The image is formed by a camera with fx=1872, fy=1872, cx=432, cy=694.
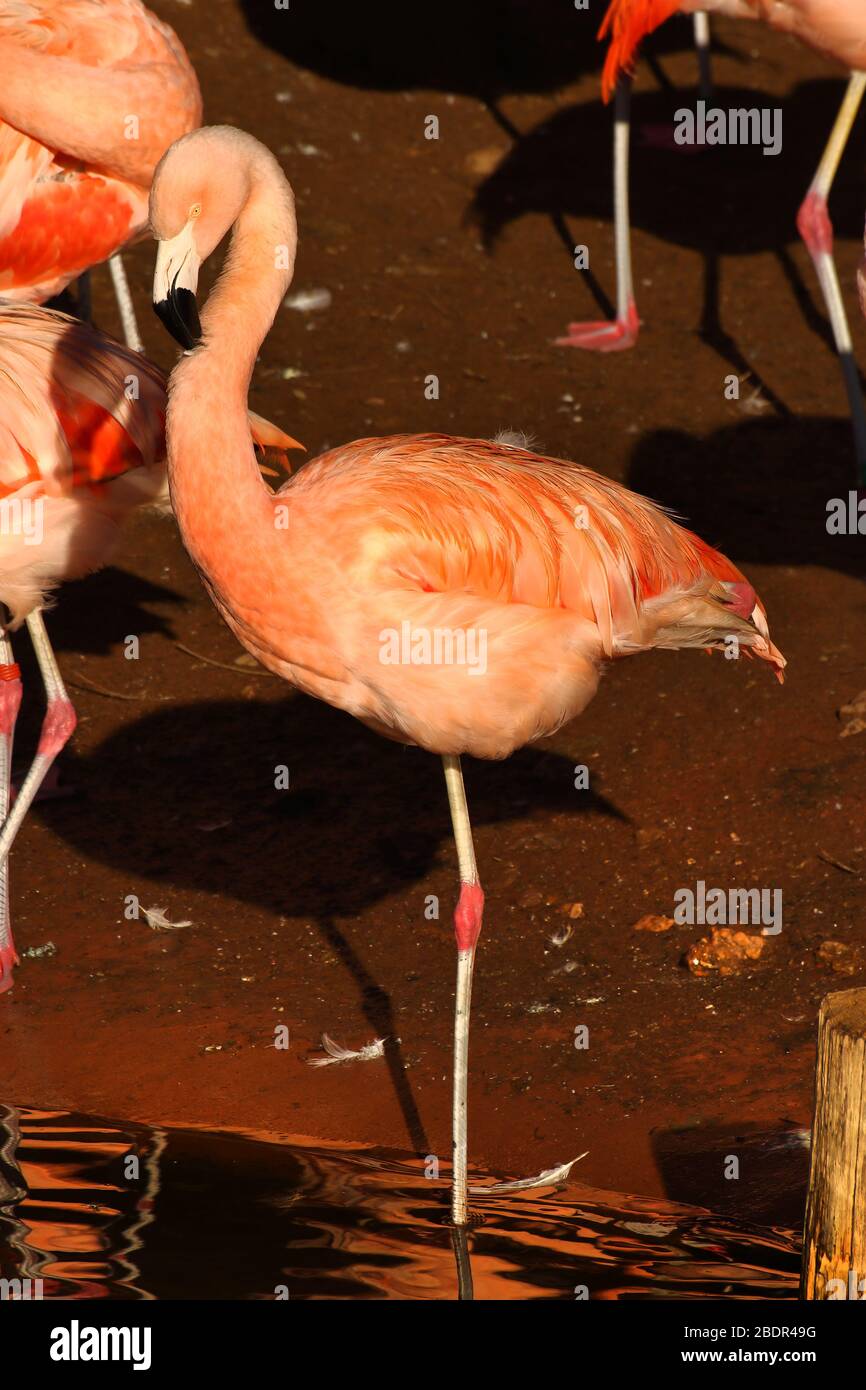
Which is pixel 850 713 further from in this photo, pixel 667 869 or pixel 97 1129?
pixel 97 1129

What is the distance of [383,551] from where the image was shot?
3938mm

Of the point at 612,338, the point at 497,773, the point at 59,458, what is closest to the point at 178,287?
the point at 59,458

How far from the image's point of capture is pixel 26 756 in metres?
6.24

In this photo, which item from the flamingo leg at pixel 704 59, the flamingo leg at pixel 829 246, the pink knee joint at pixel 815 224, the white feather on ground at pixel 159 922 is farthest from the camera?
the flamingo leg at pixel 704 59

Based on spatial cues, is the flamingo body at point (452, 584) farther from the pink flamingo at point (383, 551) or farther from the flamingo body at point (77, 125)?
the flamingo body at point (77, 125)

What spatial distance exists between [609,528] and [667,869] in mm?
1475

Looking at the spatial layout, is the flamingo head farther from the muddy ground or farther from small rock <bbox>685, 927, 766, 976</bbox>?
small rock <bbox>685, 927, 766, 976</bbox>

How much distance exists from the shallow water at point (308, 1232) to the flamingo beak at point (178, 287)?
187 cm

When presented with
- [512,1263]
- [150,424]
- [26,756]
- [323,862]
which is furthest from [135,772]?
[512,1263]

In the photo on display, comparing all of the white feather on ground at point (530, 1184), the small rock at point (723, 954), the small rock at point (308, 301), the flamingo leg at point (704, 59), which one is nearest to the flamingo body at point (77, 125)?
the small rock at point (308, 301)

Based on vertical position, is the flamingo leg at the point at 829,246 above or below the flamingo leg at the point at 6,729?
above

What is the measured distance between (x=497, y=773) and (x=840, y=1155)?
2.89 metres

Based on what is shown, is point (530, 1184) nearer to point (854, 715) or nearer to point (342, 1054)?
point (342, 1054)

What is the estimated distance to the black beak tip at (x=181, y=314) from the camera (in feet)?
12.4
